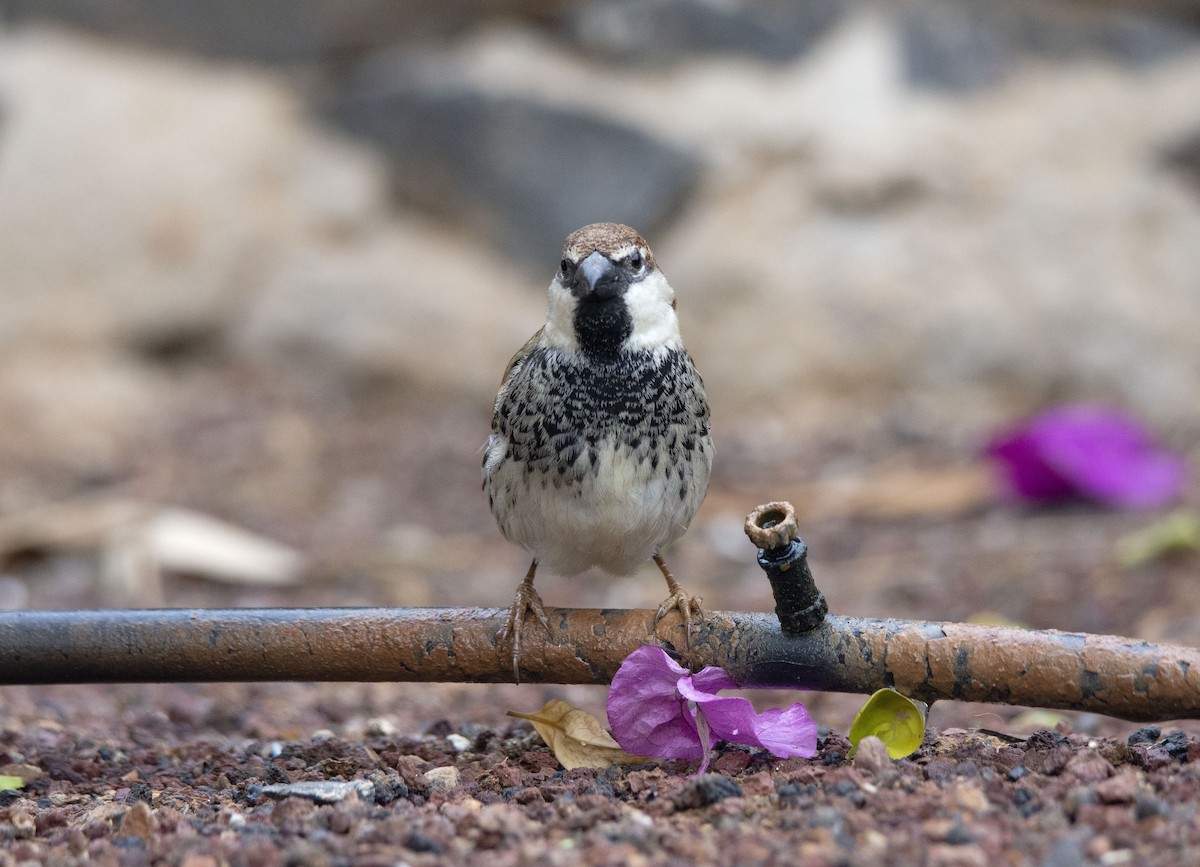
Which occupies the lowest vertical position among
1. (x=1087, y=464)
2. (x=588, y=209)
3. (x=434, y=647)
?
(x=434, y=647)

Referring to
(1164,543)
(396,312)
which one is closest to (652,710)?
(1164,543)

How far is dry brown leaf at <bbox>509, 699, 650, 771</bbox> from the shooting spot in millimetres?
2520

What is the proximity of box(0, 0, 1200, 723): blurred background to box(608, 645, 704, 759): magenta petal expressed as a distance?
139 inches

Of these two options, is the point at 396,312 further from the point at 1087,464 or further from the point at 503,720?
the point at 503,720

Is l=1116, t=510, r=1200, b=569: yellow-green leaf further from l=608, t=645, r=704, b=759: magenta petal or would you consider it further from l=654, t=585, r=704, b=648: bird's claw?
l=608, t=645, r=704, b=759: magenta petal

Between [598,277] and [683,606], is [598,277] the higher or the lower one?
the higher one

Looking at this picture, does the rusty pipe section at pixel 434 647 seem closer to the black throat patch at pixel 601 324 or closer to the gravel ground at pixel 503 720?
the gravel ground at pixel 503 720

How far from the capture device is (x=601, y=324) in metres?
2.92

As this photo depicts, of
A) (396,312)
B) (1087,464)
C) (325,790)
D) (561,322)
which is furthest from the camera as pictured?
(396,312)

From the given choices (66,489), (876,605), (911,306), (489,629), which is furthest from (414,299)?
(489,629)

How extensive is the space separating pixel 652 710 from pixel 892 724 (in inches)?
15.8

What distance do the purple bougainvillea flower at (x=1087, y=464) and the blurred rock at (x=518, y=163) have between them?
190 centimetres

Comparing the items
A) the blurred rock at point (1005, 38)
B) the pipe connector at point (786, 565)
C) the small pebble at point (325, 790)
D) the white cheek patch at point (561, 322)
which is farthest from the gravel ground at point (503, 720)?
the blurred rock at point (1005, 38)

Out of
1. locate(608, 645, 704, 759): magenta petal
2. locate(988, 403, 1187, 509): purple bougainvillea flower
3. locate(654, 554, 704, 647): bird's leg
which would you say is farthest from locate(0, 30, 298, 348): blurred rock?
locate(608, 645, 704, 759): magenta petal
